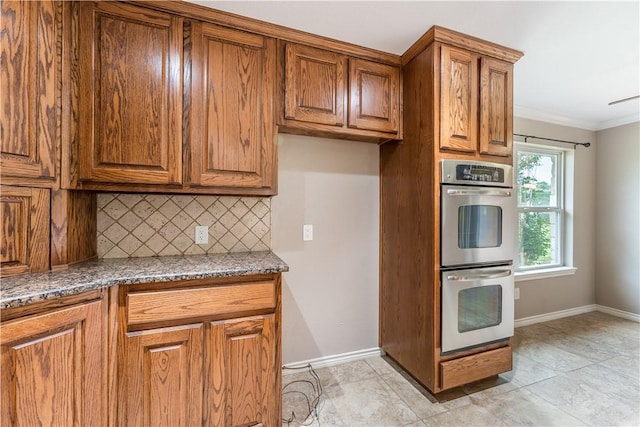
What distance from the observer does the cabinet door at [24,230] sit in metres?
1.25

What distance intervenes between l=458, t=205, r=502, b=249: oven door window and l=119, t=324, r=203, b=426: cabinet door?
1.65 m

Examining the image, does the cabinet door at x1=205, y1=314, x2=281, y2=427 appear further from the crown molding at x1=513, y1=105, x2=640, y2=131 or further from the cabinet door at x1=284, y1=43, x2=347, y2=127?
the crown molding at x1=513, y1=105, x2=640, y2=131

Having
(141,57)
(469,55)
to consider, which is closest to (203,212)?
(141,57)

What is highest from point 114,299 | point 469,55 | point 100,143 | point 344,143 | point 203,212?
point 469,55

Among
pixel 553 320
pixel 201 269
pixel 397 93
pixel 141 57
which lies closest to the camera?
pixel 201 269

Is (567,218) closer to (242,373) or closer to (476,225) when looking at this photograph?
(476,225)

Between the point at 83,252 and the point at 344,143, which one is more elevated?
the point at 344,143

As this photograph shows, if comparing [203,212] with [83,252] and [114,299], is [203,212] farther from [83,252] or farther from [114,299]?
[114,299]

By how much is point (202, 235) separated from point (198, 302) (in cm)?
67

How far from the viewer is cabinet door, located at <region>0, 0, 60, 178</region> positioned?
122 cm

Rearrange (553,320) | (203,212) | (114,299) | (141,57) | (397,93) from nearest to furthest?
(114,299)
(141,57)
(203,212)
(397,93)
(553,320)

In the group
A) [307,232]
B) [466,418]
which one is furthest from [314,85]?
[466,418]

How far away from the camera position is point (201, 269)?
1416 mm

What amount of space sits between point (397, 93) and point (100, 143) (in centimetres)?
190
